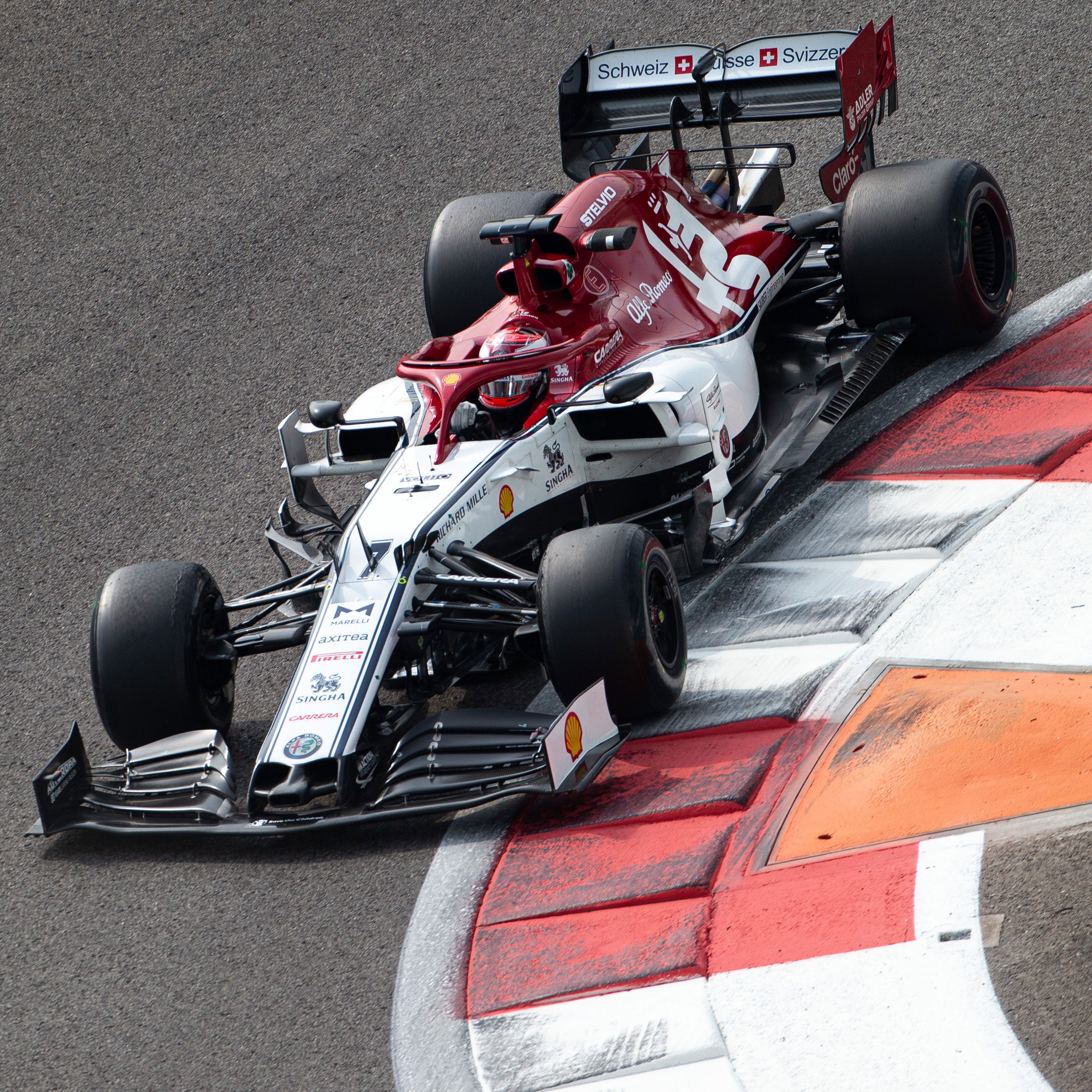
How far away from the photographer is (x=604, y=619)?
17.0 feet

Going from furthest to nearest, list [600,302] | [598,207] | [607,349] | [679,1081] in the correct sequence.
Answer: [598,207] < [600,302] < [607,349] < [679,1081]

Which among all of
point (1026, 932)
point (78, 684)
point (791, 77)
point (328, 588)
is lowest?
point (78, 684)

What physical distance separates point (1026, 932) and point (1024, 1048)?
386 millimetres

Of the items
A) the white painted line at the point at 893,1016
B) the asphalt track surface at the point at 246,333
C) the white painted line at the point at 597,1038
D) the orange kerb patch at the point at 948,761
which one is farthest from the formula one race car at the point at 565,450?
the white painted line at the point at 893,1016

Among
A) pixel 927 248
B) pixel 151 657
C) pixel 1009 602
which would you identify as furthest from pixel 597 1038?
pixel 927 248

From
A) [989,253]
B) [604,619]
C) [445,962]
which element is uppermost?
[989,253]

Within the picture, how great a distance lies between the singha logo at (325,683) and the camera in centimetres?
520

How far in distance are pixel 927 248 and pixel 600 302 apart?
1725 millimetres

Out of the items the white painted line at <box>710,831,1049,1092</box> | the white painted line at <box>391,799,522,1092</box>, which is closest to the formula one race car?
the white painted line at <box>391,799,522,1092</box>

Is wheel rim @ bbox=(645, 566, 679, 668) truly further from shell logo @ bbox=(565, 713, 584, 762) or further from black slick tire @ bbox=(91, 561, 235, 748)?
black slick tire @ bbox=(91, 561, 235, 748)

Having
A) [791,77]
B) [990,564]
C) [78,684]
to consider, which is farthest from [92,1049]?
[791,77]

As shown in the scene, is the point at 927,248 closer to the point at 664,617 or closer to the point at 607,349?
the point at 607,349

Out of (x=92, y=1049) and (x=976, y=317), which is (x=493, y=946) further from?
(x=976, y=317)

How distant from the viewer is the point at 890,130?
34.6 feet
